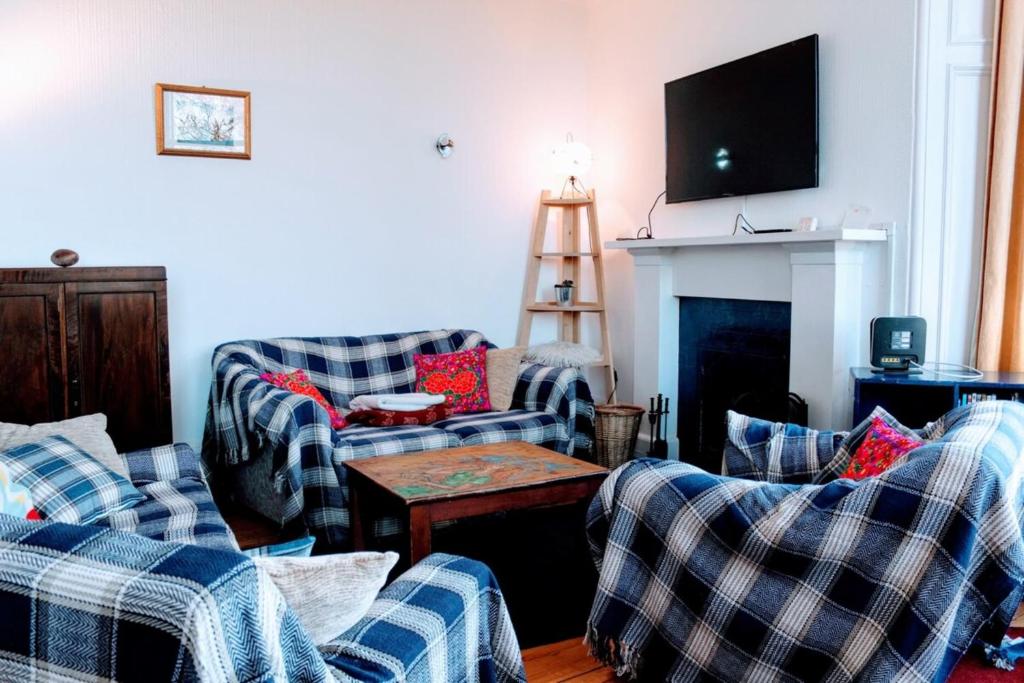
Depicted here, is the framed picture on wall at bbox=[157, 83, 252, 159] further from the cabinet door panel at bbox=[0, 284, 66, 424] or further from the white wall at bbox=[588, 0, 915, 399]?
the white wall at bbox=[588, 0, 915, 399]

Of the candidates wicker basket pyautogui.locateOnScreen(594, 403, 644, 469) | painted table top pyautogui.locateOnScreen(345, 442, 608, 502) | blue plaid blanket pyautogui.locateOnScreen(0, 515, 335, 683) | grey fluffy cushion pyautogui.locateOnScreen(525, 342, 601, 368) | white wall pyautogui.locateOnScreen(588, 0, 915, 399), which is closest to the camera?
blue plaid blanket pyautogui.locateOnScreen(0, 515, 335, 683)

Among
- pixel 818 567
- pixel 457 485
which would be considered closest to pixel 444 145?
pixel 457 485

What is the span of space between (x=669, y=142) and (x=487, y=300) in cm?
130

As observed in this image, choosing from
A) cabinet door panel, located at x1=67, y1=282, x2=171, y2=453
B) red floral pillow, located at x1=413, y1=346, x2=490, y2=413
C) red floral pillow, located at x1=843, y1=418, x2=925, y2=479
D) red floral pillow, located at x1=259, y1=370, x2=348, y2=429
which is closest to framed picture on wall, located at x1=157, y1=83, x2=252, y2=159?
cabinet door panel, located at x1=67, y1=282, x2=171, y2=453

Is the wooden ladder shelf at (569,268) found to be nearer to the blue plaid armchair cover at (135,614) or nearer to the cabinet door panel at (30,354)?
the cabinet door panel at (30,354)

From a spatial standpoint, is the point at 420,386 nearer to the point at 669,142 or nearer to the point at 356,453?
the point at 356,453

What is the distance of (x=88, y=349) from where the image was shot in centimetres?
341

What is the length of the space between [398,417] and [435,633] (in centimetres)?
238

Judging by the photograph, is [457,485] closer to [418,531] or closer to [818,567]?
[418,531]

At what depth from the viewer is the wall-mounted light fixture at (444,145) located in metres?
4.64

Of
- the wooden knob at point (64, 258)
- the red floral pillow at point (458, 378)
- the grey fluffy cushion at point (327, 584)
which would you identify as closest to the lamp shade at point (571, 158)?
the red floral pillow at point (458, 378)

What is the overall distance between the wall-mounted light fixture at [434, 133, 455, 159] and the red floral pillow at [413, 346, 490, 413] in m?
1.13

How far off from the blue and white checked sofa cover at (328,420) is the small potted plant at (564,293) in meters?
0.68

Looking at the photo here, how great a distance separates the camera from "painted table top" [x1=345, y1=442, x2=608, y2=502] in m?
2.55
